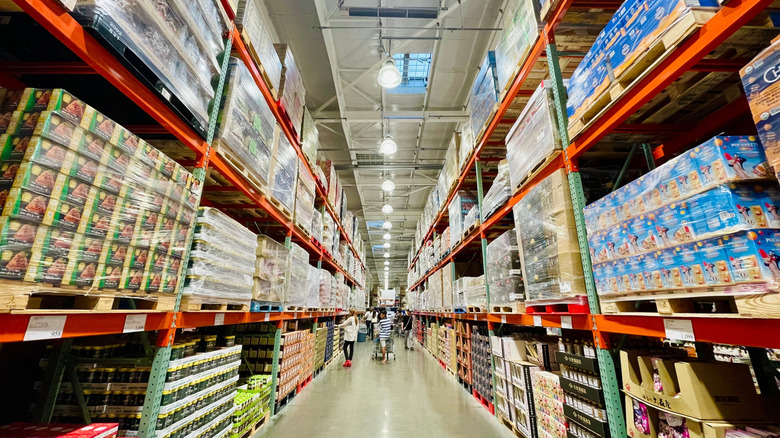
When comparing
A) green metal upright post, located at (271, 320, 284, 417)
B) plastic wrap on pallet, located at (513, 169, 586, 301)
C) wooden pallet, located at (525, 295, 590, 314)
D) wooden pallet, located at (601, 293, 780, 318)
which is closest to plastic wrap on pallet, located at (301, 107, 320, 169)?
green metal upright post, located at (271, 320, 284, 417)

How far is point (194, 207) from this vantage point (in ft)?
8.39

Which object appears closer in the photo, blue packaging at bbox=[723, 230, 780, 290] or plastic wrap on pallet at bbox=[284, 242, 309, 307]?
blue packaging at bbox=[723, 230, 780, 290]

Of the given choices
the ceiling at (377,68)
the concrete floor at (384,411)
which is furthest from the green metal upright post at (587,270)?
the ceiling at (377,68)

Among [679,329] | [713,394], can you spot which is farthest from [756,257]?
[713,394]

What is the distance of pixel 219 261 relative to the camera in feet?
9.54

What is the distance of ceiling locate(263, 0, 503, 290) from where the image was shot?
6262 millimetres

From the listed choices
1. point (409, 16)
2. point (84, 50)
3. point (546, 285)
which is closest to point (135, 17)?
point (84, 50)

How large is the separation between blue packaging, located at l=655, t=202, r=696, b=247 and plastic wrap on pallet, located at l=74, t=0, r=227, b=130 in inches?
128

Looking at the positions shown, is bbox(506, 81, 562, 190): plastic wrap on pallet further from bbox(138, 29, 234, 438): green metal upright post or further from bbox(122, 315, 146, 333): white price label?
bbox(122, 315, 146, 333): white price label

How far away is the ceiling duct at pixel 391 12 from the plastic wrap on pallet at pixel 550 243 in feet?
16.0

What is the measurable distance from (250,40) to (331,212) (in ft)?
17.5

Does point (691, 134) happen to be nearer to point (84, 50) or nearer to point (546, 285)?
point (546, 285)

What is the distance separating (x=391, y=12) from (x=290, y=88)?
2.97 metres

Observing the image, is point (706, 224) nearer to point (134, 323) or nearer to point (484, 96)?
point (134, 323)
